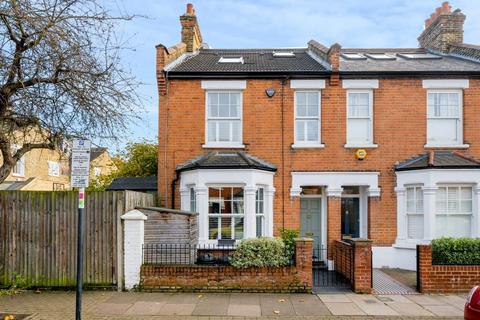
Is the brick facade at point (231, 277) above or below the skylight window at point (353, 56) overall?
below

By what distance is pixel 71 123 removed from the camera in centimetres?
848

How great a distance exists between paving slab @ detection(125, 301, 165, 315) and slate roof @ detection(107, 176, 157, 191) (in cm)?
722

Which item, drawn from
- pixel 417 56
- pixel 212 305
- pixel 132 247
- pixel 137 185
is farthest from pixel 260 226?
pixel 417 56

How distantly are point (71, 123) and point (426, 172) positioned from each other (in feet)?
33.2

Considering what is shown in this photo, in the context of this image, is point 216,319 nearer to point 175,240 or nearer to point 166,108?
point 175,240

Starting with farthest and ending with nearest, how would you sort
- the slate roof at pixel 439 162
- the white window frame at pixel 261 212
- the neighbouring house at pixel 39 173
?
the neighbouring house at pixel 39 173 < the white window frame at pixel 261 212 < the slate roof at pixel 439 162

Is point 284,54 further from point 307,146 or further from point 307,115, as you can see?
point 307,146

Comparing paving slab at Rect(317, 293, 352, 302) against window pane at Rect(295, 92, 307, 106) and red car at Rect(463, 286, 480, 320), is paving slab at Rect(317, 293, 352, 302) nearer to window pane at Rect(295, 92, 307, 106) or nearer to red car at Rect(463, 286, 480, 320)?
red car at Rect(463, 286, 480, 320)

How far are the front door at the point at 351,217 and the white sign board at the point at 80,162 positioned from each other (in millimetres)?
9661

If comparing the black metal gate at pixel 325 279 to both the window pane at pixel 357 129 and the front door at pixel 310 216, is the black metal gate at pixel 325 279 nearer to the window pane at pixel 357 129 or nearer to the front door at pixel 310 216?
the front door at pixel 310 216

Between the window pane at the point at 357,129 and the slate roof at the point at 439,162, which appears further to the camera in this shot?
the window pane at the point at 357,129

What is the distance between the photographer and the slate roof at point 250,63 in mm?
13828

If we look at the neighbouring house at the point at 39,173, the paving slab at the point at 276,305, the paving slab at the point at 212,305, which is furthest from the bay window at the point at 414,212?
the neighbouring house at the point at 39,173

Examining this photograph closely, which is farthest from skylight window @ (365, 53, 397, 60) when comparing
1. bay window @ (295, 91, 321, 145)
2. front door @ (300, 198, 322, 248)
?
front door @ (300, 198, 322, 248)
